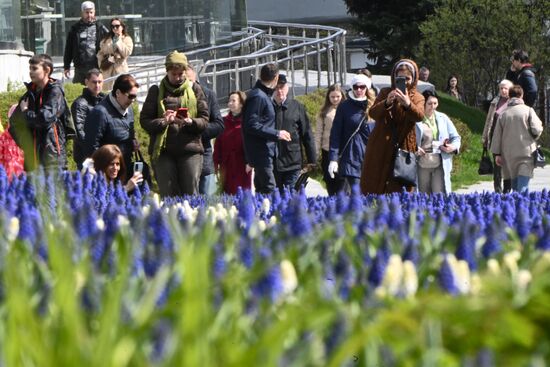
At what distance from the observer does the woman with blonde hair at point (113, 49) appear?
18109 millimetres

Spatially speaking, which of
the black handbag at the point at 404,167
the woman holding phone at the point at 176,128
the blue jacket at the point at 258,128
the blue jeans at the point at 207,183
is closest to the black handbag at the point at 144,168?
the woman holding phone at the point at 176,128

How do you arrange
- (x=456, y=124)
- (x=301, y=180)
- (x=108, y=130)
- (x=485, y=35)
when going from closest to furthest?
1. (x=108, y=130)
2. (x=301, y=180)
3. (x=456, y=124)
4. (x=485, y=35)

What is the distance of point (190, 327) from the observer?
240 cm

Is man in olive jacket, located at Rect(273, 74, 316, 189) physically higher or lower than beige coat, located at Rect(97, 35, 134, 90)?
lower

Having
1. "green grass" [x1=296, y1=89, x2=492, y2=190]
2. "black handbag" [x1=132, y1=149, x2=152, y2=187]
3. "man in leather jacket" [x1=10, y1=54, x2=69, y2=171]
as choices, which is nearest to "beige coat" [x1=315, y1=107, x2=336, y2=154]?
"black handbag" [x1=132, y1=149, x2=152, y2=187]

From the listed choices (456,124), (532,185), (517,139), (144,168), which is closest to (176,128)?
(144,168)

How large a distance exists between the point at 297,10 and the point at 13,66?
111ft

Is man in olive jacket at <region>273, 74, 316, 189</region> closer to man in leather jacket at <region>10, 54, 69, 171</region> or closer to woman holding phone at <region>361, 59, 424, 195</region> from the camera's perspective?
woman holding phone at <region>361, 59, 424, 195</region>

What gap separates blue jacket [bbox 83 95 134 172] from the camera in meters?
10.8

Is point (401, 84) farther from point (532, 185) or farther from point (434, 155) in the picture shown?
point (532, 185)

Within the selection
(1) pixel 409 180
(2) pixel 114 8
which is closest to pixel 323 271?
(1) pixel 409 180

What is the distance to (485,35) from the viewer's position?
110 ft

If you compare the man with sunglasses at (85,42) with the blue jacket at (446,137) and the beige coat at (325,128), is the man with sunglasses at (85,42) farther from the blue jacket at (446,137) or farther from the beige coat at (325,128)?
the blue jacket at (446,137)

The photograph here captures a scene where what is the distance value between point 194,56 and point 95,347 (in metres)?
23.1
